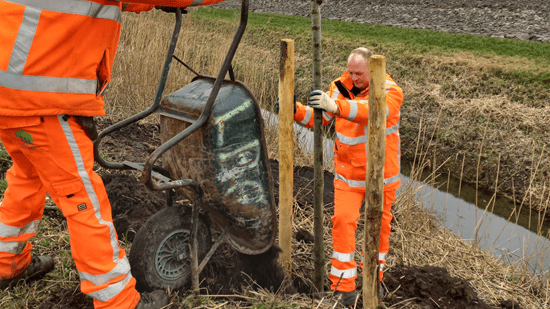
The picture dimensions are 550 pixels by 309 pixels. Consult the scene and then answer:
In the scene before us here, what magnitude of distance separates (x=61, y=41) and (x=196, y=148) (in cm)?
→ 75

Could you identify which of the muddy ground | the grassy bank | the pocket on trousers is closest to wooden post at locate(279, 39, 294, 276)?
the muddy ground

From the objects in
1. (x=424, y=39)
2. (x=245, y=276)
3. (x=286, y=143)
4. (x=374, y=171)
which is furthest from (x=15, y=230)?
(x=424, y=39)

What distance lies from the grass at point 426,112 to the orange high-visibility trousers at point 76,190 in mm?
390

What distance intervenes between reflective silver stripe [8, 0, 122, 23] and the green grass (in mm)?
5865

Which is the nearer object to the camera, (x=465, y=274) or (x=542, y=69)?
(x=465, y=274)

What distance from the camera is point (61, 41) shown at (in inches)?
64.7

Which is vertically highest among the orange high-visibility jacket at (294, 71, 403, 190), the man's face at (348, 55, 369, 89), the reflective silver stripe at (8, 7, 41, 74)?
A: the reflective silver stripe at (8, 7, 41, 74)

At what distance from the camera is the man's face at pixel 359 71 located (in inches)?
98.7

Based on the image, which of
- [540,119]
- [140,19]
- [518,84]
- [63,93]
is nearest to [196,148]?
[63,93]

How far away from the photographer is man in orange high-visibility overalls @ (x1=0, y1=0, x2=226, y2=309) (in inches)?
62.9

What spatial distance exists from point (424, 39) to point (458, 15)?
12.8 ft

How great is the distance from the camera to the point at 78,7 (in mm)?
1637

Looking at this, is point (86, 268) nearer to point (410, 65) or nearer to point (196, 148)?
point (196, 148)

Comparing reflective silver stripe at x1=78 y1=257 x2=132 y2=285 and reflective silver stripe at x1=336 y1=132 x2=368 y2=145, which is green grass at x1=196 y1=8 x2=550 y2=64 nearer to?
reflective silver stripe at x1=336 y1=132 x2=368 y2=145
